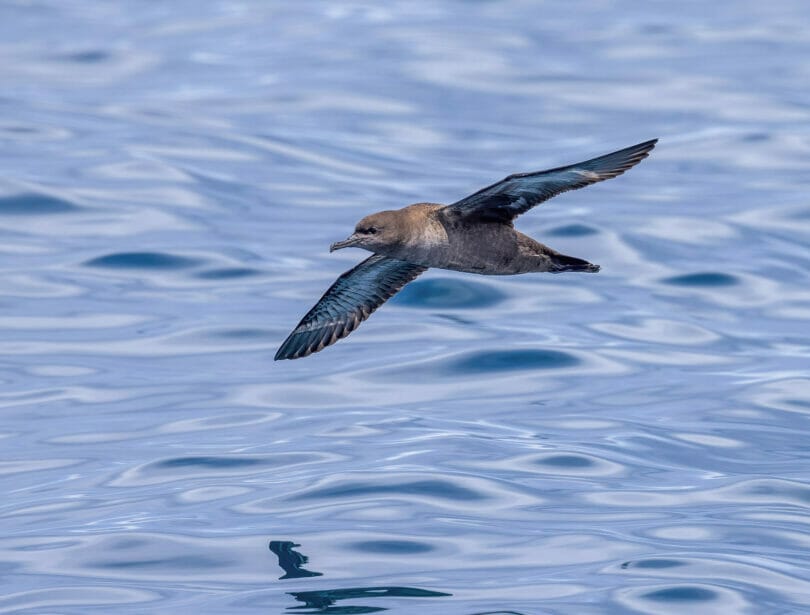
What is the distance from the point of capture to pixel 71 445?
14.8 metres

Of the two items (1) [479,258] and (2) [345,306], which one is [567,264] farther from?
(2) [345,306]


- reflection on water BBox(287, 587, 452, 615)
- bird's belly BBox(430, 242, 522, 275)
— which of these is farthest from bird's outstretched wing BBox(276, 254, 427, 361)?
reflection on water BBox(287, 587, 452, 615)

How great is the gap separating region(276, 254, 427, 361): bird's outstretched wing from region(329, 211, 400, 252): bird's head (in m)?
1.51

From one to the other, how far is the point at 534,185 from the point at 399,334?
664 centimetres

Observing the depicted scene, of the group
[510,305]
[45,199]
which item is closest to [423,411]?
[510,305]

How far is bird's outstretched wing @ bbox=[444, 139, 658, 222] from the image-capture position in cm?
1027

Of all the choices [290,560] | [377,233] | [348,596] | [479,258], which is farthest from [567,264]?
[290,560]

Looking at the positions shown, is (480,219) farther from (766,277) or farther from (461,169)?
(461,169)

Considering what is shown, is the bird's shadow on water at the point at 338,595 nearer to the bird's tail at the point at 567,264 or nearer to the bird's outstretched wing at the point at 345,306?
the bird's outstretched wing at the point at 345,306

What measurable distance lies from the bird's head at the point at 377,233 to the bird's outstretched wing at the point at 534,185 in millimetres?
439

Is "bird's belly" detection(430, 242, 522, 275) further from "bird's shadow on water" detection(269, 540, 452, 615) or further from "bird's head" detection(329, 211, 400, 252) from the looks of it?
"bird's shadow on water" detection(269, 540, 452, 615)

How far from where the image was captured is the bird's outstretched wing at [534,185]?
10273 mm

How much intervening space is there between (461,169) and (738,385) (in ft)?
23.4

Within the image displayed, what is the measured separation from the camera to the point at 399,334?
678 inches
